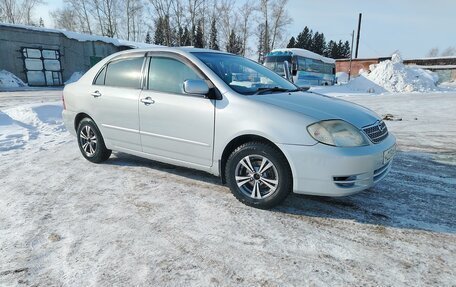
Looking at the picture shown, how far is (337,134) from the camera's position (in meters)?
3.18

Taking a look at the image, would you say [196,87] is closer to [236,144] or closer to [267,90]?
[236,144]

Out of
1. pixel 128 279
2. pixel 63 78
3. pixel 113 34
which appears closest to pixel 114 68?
pixel 128 279

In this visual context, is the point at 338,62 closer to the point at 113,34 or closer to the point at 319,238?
the point at 113,34

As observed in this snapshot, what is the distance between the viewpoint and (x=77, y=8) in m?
53.0

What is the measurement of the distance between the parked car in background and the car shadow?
0.36 m

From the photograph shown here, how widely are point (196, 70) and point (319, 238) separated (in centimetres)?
227

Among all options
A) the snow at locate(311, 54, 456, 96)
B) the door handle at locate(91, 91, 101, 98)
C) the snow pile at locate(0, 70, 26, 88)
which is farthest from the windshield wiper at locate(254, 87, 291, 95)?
the snow pile at locate(0, 70, 26, 88)

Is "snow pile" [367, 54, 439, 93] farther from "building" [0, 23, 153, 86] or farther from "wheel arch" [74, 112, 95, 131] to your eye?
"wheel arch" [74, 112, 95, 131]

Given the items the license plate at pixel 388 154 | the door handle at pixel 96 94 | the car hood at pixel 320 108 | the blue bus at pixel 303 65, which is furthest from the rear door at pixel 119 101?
the blue bus at pixel 303 65

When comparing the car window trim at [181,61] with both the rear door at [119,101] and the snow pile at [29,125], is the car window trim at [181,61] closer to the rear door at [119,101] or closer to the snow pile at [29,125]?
the rear door at [119,101]

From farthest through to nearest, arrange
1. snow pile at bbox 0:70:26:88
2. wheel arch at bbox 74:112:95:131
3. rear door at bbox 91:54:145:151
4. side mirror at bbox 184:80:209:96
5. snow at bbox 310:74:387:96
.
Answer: snow at bbox 310:74:387:96 → snow pile at bbox 0:70:26:88 → wheel arch at bbox 74:112:95:131 → rear door at bbox 91:54:145:151 → side mirror at bbox 184:80:209:96

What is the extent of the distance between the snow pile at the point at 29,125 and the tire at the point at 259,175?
15.1 feet

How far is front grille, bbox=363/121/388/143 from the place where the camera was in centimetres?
337

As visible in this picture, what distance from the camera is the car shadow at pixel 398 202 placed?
3304 millimetres
